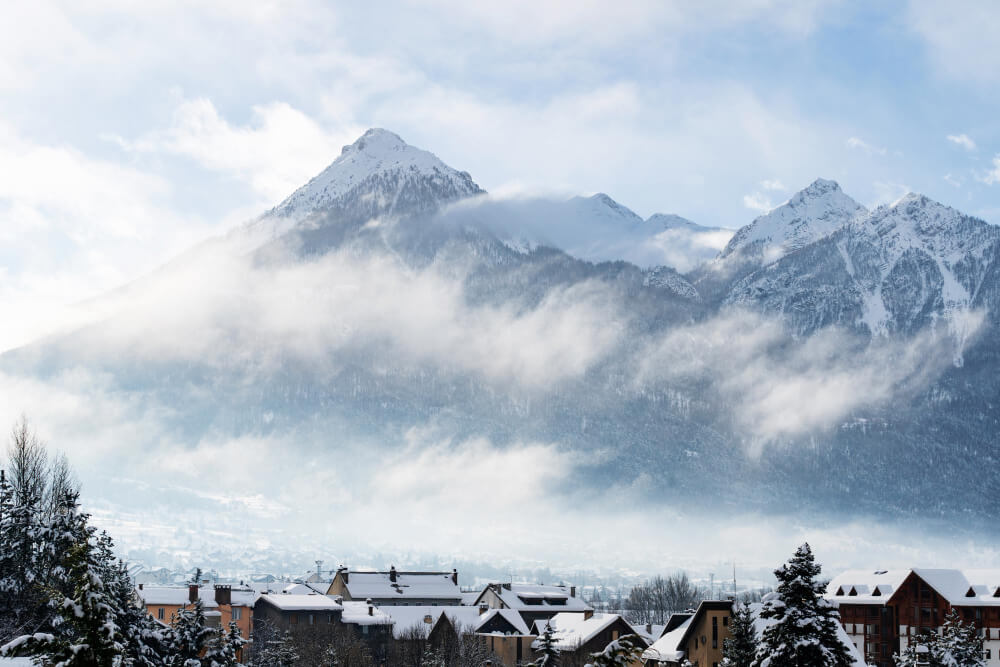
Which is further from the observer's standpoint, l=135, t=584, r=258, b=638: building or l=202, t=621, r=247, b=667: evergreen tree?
l=135, t=584, r=258, b=638: building

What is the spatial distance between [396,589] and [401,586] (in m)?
2.93

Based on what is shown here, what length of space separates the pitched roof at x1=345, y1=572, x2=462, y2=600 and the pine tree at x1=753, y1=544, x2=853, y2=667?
129 meters

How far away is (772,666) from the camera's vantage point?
1836 inches

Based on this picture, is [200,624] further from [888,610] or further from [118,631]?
[888,610]

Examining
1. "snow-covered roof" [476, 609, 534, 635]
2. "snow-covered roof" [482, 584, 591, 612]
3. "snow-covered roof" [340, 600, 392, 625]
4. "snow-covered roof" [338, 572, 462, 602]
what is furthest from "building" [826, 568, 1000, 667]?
"snow-covered roof" [338, 572, 462, 602]

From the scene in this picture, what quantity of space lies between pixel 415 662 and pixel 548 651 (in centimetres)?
8144

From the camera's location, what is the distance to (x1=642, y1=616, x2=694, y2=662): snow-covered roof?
102 meters

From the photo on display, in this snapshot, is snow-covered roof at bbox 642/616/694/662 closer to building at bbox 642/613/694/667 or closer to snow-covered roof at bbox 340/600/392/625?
building at bbox 642/613/694/667

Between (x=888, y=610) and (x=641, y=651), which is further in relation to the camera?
(x=888, y=610)

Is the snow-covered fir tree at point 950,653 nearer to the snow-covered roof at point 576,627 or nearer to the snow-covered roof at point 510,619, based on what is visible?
the snow-covered roof at point 576,627

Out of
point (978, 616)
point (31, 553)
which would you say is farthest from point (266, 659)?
point (978, 616)

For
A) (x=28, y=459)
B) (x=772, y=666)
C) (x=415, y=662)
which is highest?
(x=28, y=459)

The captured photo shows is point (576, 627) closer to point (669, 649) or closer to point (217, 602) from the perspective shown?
point (669, 649)

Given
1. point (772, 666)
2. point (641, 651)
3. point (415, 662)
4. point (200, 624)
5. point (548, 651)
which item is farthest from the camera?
point (415, 662)
